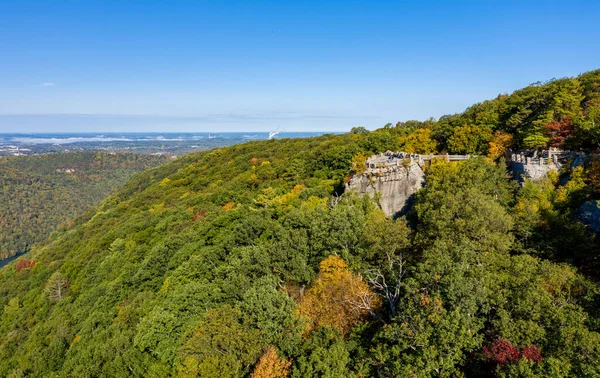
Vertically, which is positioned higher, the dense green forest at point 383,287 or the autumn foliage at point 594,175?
the autumn foliage at point 594,175

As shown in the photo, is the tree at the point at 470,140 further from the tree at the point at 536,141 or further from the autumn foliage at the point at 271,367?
the autumn foliage at the point at 271,367

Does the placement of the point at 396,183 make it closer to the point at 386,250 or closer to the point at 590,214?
the point at 386,250

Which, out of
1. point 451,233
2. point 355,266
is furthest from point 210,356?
point 451,233

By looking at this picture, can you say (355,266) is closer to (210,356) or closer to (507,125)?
(210,356)

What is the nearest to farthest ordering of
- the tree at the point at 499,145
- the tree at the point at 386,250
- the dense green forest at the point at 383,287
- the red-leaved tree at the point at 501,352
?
the red-leaved tree at the point at 501,352 < the dense green forest at the point at 383,287 < the tree at the point at 386,250 < the tree at the point at 499,145

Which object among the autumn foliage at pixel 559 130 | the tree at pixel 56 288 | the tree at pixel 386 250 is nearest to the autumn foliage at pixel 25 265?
the tree at pixel 56 288

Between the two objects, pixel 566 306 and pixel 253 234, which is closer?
pixel 566 306

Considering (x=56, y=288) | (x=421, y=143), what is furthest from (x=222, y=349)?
(x=56, y=288)
